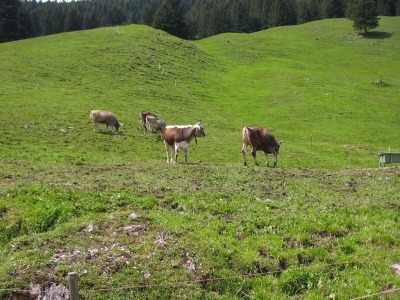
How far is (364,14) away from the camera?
103 m

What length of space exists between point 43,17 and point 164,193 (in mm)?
133043

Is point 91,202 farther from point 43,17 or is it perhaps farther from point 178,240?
point 43,17

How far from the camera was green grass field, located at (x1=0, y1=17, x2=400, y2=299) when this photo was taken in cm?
884

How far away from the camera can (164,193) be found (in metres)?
14.1

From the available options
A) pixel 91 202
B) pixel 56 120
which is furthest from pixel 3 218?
pixel 56 120

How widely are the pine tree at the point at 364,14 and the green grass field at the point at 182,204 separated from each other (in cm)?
6411

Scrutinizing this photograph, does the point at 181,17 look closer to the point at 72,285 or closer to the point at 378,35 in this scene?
the point at 378,35

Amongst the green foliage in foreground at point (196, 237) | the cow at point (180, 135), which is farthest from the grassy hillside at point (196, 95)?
the green foliage in foreground at point (196, 237)

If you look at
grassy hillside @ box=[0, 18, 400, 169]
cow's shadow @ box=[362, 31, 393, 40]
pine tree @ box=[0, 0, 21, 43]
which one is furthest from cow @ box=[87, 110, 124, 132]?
cow's shadow @ box=[362, 31, 393, 40]

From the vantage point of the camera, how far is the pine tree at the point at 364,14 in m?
102

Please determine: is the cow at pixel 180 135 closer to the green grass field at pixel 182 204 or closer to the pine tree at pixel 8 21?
the green grass field at pixel 182 204

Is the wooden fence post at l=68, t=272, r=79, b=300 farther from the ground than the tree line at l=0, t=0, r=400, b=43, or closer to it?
closer to it

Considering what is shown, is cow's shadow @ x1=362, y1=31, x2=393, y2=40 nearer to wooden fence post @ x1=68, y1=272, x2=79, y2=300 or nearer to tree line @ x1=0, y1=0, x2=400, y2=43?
tree line @ x1=0, y1=0, x2=400, y2=43

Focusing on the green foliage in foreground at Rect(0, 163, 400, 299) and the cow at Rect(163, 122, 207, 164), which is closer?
the green foliage in foreground at Rect(0, 163, 400, 299)
